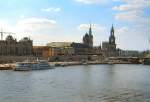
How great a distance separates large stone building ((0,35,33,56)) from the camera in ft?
513

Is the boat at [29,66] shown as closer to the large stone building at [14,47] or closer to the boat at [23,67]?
the boat at [23,67]

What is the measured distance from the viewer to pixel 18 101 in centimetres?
3994

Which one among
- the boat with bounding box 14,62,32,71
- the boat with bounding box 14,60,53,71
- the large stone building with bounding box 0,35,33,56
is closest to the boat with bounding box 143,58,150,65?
the large stone building with bounding box 0,35,33,56

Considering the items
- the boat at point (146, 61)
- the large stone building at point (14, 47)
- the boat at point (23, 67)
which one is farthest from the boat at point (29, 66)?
the boat at point (146, 61)

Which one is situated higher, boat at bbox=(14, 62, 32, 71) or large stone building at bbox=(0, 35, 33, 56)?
large stone building at bbox=(0, 35, 33, 56)

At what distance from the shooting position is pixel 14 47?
16112cm

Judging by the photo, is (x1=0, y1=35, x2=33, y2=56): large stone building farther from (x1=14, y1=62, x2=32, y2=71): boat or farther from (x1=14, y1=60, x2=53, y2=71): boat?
(x1=14, y1=62, x2=32, y2=71): boat

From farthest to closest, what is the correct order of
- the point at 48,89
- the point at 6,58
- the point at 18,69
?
the point at 6,58 → the point at 18,69 → the point at 48,89

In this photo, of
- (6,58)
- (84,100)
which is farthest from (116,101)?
(6,58)

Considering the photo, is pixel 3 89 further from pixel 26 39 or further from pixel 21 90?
pixel 26 39

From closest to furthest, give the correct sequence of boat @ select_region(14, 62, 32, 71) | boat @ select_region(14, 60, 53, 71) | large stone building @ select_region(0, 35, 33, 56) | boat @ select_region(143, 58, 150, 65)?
boat @ select_region(14, 62, 32, 71)
boat @ select_region(14, 60, 53, 71)
large stone building @ select_region(0, 35, 33, 56)
boat @ select_region(143, 58, 150, 65)

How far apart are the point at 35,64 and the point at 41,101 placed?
5644 centimetres

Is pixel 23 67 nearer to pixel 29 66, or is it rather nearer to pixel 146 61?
pixel 29 66

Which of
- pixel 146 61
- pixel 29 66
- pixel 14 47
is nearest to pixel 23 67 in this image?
pixel 29 66
